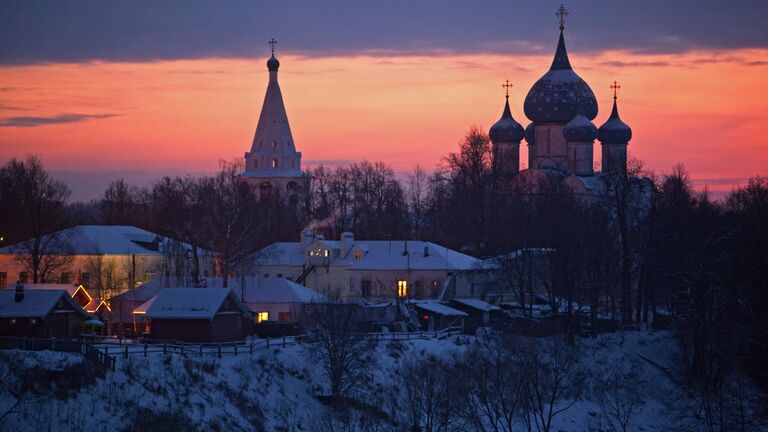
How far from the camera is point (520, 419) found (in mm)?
44125

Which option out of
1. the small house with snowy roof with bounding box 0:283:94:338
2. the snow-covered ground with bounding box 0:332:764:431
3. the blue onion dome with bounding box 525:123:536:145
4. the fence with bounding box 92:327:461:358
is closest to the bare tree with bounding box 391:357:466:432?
the snow-covered ground with bounding box 0:332:764:431

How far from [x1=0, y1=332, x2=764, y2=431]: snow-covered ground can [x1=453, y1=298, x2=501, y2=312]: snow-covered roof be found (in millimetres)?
9196

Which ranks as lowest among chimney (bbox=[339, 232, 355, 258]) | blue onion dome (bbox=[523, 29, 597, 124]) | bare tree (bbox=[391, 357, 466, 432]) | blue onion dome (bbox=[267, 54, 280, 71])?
bare tree (bbox=[391, 357, 466, 432])

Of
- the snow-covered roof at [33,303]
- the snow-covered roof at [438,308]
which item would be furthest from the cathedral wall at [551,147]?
the snow-covered roof at [33,303]

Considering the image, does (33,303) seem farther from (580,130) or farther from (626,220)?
(580,130)

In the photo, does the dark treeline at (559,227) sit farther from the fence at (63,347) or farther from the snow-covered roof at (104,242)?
the fence at (63,347)

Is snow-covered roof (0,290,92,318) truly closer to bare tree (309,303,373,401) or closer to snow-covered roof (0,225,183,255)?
bare tree (309,303,373,401)

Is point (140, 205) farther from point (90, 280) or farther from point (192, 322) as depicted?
point (192, 322)

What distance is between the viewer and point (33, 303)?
1864 inches

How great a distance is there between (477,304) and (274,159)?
5208 centimetres

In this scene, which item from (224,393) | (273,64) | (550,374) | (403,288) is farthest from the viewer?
(273,64)

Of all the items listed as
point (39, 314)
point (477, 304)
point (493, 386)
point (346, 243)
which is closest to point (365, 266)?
Answer: point (346, 243)

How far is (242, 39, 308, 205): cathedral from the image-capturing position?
11331 cm

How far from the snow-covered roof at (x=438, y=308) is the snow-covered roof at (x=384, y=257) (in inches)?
169
